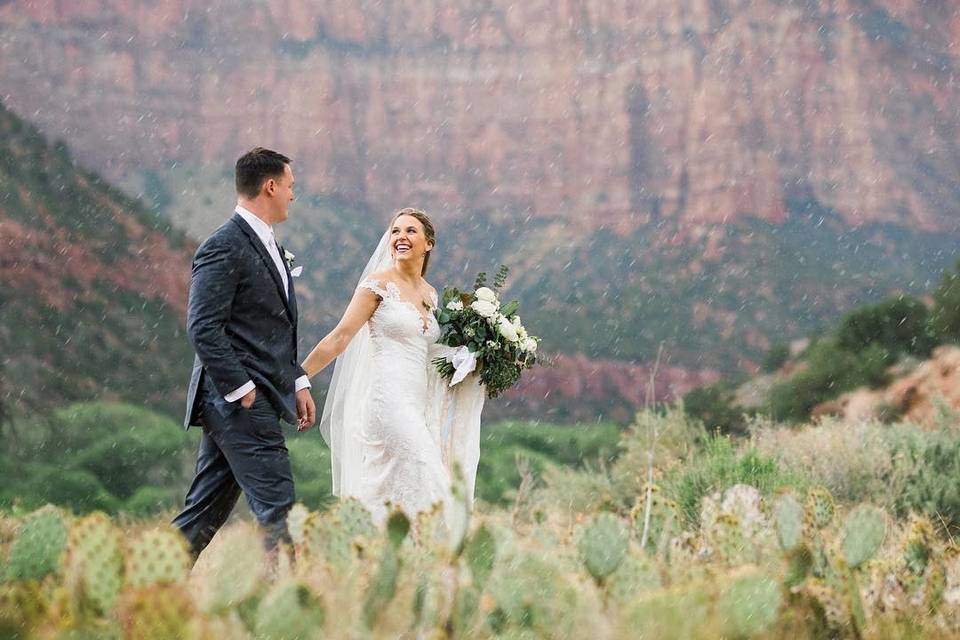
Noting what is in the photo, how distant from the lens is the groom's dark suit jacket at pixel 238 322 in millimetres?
3469

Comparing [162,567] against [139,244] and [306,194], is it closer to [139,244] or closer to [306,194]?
[139,244]

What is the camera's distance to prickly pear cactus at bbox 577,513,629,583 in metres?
2.21

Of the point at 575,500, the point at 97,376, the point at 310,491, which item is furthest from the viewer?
the point at 97,376

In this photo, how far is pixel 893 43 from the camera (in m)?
26.8

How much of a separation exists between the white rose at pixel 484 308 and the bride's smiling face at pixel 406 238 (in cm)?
38

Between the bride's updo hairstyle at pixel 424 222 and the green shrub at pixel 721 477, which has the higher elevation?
the bride's updo hairstyle at pixel 424 222

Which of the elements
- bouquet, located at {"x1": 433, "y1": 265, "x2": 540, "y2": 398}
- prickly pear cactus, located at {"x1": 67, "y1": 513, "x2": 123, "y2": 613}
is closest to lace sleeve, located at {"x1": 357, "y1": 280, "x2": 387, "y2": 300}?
bouquet, located at {"x1": 433, "y1": 265, "x2": 540, "y2": 398}

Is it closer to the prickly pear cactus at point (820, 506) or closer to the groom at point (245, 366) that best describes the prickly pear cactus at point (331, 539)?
the groom at point (245, 366)

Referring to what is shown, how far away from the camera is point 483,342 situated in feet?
16.6

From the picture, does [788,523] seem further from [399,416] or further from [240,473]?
[399,416]

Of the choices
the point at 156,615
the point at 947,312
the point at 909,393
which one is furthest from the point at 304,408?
the point at 947,312

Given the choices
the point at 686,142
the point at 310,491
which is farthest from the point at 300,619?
the point at 686,142

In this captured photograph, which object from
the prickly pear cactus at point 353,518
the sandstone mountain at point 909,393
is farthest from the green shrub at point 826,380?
the prickly pear cactus at point 353,518

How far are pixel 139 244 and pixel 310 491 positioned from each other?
11015 millimetres
